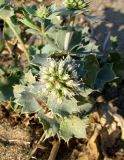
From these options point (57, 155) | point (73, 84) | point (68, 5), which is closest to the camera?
point (73, 84)

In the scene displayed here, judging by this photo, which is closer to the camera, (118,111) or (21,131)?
(21,131)

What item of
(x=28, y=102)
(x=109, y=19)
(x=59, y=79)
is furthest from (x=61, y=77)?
(x=109, y=19)

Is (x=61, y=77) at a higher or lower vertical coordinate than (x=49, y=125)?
higher

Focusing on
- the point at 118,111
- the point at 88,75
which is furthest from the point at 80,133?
the point at 118,111

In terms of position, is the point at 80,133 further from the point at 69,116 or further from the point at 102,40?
the point at 102,40

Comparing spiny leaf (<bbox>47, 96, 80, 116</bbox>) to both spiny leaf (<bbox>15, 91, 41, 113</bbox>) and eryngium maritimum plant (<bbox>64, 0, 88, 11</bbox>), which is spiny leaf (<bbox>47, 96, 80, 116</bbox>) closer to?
spiny leaf (<bbox>15, 91, 41, 113</bbox>)

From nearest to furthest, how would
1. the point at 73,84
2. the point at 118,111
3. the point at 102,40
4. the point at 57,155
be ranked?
the point at 73,84 < the point at 57,155 < the point at 118,111 < the point at 102,40

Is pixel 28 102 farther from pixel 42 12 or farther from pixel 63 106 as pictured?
pixel 42 12

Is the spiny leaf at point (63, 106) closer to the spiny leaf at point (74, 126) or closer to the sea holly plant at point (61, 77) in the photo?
the sea holly plant at point (61, 77)

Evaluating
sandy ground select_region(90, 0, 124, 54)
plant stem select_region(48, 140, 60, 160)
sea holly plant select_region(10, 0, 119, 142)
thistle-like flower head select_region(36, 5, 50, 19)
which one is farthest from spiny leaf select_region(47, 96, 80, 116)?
sandy ground select_region(90, 0, 124, 54)
